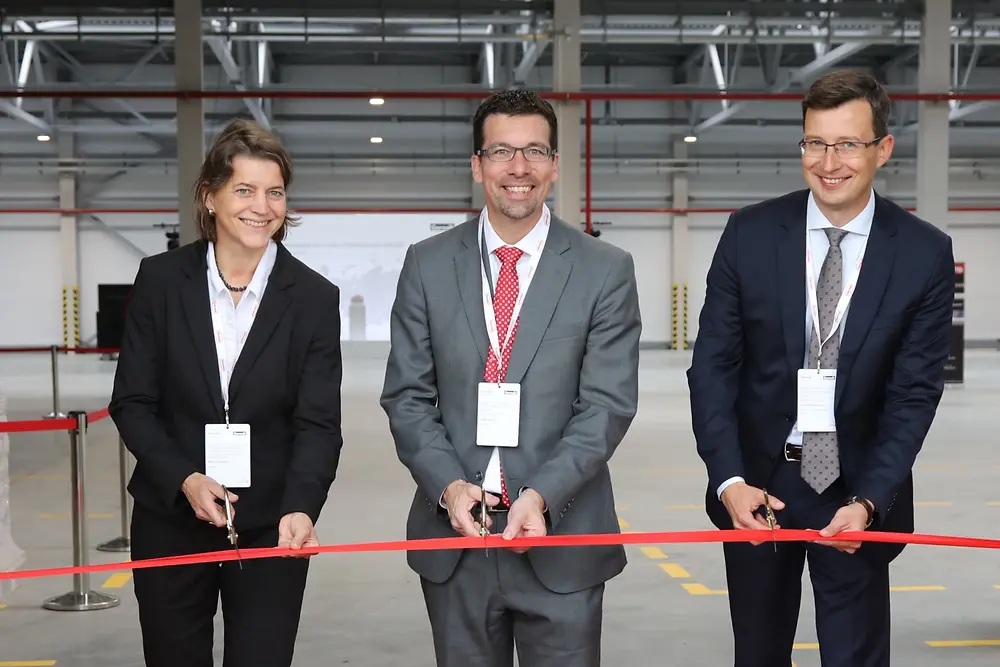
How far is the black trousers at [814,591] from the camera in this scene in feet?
8.42

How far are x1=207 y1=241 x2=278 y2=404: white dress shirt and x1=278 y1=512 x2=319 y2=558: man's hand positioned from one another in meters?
0.38

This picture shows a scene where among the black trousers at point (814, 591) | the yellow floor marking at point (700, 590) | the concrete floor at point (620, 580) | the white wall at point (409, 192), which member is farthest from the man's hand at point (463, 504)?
the white wall at point (409, 192)

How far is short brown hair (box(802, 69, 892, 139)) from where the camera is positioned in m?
2.43

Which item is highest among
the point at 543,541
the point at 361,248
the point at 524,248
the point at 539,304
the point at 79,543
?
the point at 361,248

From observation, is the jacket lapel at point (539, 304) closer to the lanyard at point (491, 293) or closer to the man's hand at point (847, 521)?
the lanyard at point (491, 293)

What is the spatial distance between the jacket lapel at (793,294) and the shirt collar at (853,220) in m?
0.06

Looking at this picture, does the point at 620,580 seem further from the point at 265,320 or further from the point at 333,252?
the point at 333,252

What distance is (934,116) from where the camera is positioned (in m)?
13.5

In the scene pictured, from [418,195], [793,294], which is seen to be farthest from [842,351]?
[418,195]

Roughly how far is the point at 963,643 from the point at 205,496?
3478mm

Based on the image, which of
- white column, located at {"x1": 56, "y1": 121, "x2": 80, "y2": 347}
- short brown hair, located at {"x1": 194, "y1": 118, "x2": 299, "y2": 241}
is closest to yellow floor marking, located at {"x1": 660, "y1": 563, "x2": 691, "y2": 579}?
short brown hair, located at {"x1": 194, "y1": 118, "x2": 299, "y2": 241}

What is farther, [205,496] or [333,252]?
[333,252]

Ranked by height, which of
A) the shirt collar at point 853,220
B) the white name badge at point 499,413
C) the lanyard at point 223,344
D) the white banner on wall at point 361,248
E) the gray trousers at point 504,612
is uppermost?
the white banner on wall at point 361,248

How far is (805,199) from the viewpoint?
2664 mm
